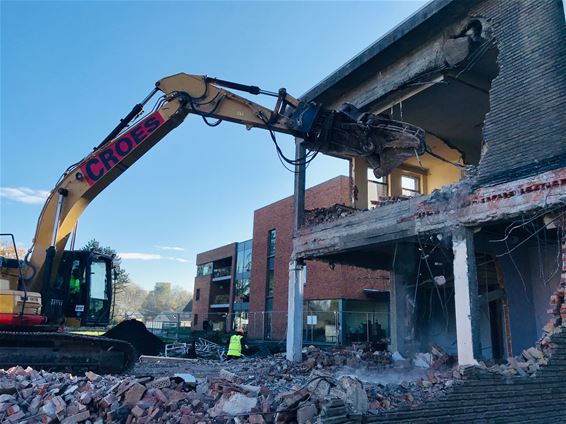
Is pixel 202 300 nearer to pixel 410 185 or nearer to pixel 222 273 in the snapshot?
pixel 222 273

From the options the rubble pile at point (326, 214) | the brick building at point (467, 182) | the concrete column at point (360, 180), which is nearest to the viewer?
the brick building at point (467, 182)

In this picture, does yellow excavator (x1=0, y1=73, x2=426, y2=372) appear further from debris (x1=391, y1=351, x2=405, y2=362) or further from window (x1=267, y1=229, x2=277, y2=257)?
window (x1=267, y1=229, x2=277, y2=257)

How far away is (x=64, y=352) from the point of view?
923cm

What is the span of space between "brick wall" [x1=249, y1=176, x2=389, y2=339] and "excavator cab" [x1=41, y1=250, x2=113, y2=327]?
14085 mm

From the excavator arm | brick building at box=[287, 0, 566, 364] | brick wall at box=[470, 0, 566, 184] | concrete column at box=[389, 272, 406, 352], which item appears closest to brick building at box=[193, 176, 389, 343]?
concrete column at box=[389, 272, 406, 352]

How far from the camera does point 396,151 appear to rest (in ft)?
32.5

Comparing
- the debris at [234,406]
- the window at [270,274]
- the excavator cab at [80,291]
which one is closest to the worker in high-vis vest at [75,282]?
the excavator cab at [80,291]

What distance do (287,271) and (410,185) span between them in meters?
15.9

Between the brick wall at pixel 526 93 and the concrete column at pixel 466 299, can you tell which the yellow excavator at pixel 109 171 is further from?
the concrete column at pixel 466 299

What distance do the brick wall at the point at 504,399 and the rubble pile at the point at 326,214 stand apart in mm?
6478

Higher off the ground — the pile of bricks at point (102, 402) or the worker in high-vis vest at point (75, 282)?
the worker in high-vis vest at point (75, 282)

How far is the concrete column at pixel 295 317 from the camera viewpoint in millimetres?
13609

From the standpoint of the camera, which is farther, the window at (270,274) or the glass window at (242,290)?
the glass window at (242,290)

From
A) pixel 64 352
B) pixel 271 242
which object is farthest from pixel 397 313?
pixel 271 242
